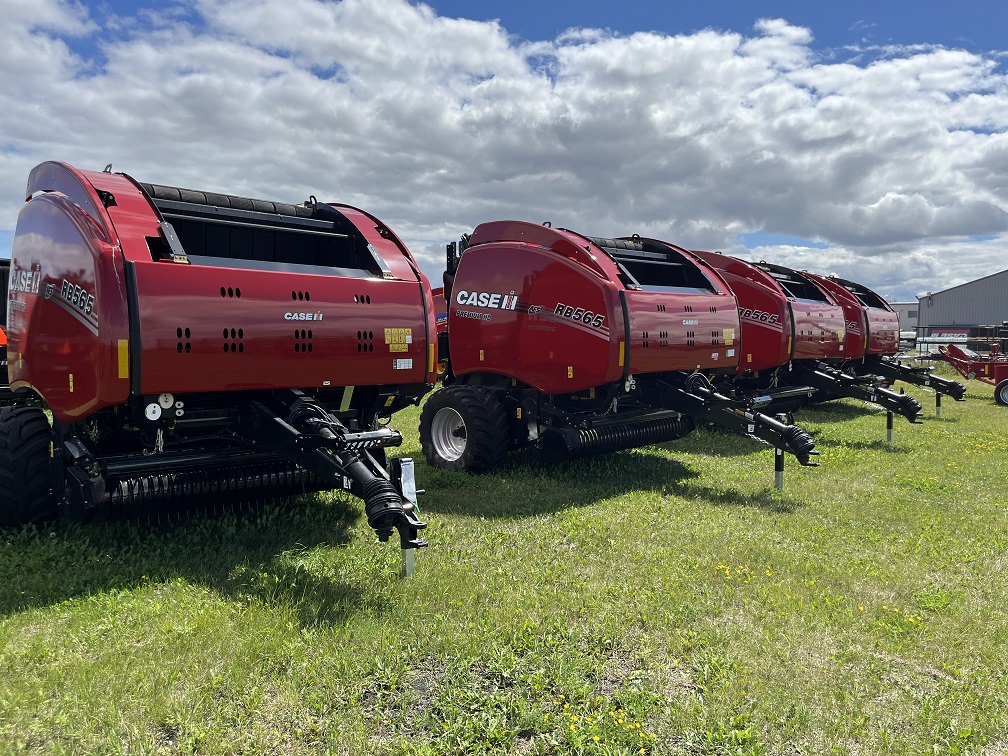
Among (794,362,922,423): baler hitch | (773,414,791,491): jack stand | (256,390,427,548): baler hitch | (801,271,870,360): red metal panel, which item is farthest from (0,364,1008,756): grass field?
(801,271,870,360): red metal panel

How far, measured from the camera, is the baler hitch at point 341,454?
14.6 ft

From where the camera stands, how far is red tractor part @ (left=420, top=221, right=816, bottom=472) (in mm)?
7527

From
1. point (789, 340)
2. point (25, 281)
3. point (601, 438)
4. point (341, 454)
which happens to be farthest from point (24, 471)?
point (789, 340)

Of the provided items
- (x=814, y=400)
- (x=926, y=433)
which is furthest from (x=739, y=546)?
(x=814, y=400)

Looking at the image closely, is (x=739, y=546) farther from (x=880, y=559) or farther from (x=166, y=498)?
(x=166, y=498)

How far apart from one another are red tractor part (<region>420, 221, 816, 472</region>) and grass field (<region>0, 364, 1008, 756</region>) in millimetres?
1188

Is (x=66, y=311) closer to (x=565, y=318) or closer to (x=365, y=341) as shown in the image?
(x=365, y=341)

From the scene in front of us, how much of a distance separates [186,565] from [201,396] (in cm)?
114

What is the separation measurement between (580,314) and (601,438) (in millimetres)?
1336

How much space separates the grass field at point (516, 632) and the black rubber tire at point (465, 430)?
1.15 meters

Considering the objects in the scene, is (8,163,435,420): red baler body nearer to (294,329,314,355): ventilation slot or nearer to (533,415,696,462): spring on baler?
(294,329,314,355): ventilation slot

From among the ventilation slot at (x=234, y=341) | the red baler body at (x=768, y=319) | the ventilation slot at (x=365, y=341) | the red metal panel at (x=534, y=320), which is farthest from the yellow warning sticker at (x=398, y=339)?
the red baler body at (x=768, y=319)

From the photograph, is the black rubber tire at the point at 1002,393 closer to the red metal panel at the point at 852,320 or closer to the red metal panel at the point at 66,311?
the red metal panel at the point at 852,320

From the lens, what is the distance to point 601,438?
25.7ft
